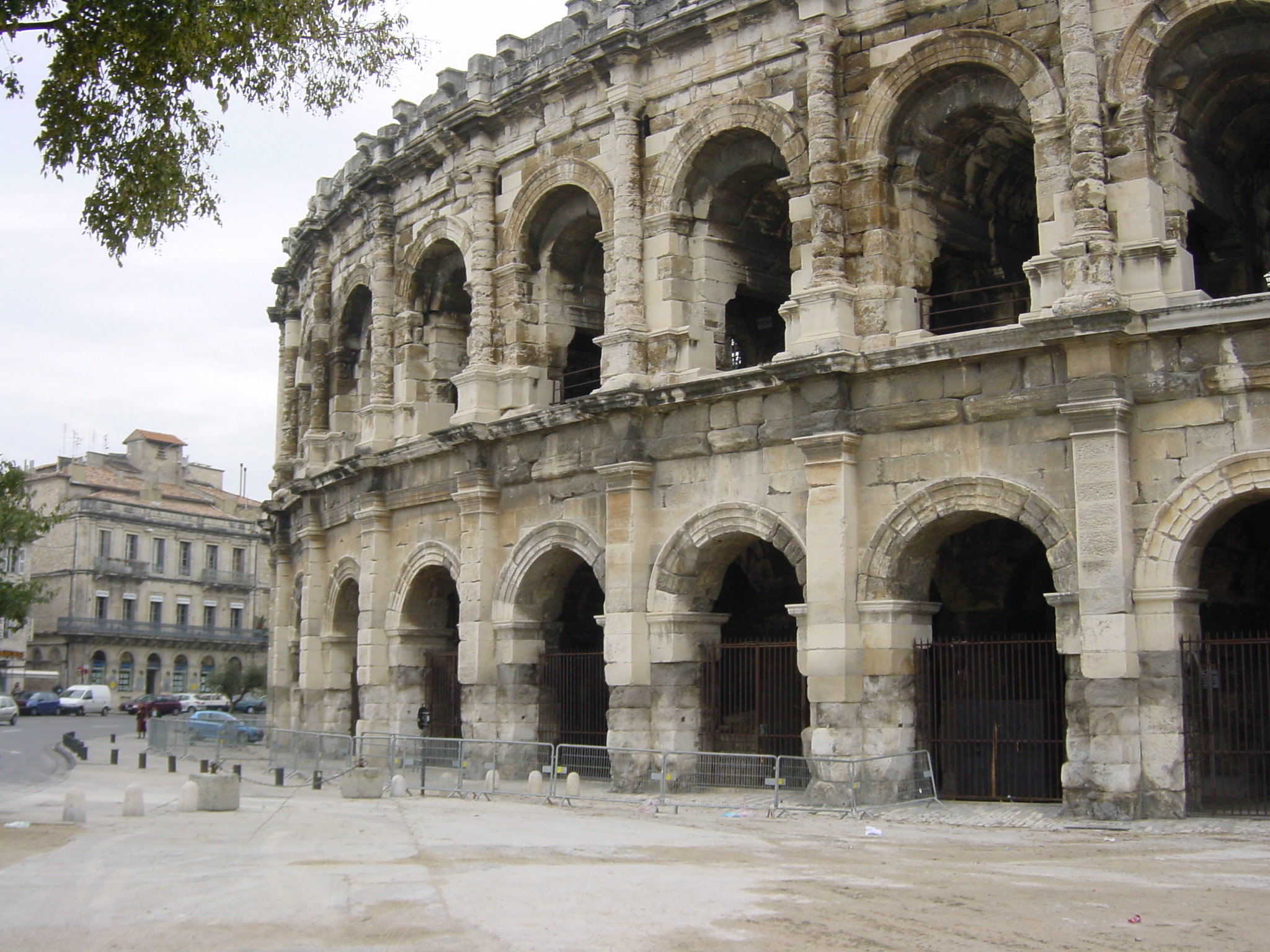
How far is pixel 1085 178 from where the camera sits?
45.9 feet

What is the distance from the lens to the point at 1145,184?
45.8 feet

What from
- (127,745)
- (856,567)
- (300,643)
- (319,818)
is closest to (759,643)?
(856,567)

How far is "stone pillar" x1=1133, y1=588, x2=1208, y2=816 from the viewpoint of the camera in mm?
12984

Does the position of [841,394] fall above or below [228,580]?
below

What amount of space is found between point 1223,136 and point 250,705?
4379 cm

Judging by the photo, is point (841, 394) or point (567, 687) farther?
point (567, 687)

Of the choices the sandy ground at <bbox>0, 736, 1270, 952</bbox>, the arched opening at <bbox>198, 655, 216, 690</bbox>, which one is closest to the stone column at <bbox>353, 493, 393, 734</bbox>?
the sandy ground at <bbox>0, 736, 1270, 952</bbox>

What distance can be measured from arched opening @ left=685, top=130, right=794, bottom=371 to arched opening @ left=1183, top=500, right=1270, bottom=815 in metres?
6.26

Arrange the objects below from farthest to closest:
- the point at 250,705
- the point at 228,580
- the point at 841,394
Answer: the point at 228,580 → the point at 250,705 → the point at 841,394

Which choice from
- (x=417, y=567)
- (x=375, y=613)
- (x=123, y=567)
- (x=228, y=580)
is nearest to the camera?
(x=417, y=567)

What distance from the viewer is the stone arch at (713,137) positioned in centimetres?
1634

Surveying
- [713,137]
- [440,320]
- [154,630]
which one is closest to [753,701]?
A: [713,137]


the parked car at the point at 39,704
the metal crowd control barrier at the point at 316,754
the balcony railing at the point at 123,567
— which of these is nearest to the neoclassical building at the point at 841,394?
the metal crowd control barrier at the point at 316,754

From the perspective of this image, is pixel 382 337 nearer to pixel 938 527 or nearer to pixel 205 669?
pixel 938 527
